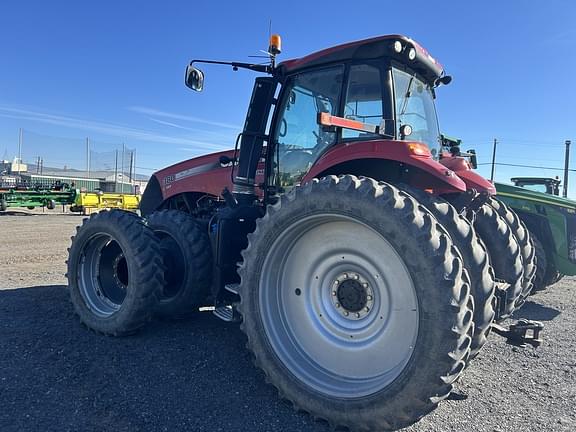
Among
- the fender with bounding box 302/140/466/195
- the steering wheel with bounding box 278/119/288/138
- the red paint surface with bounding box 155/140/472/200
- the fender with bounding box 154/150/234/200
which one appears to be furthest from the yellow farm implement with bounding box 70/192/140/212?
the fender with bounding box 302/140/466/195

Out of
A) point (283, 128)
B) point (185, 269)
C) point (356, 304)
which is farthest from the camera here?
point (185, 269)

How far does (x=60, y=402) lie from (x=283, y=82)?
3110 millimetres

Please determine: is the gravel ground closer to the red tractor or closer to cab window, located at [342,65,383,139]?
the red tractor

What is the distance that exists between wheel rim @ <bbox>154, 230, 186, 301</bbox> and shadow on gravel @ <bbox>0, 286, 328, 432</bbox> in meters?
0.37

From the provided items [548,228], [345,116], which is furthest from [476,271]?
[548,228]

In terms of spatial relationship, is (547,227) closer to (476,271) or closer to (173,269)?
(476,271)

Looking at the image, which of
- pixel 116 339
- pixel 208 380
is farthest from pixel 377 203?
pixel 116 339

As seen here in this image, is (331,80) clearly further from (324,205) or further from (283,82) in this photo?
(324,205)

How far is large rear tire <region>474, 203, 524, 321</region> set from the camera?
3.71 m

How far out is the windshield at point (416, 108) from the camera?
3.59 meters

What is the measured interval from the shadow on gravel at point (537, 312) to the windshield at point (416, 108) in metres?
3.04

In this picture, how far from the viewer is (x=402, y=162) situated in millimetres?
3062

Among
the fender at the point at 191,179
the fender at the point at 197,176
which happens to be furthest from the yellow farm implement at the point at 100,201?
the fender at the point at 197,176

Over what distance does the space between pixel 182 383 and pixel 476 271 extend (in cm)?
218
